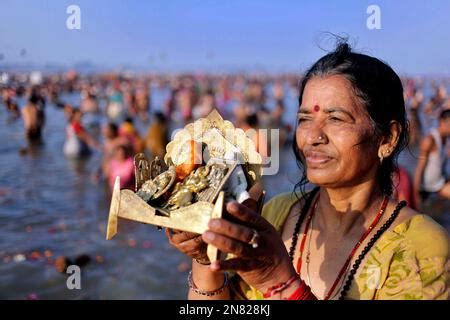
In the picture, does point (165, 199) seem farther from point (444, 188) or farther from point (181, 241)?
point (444, 188)

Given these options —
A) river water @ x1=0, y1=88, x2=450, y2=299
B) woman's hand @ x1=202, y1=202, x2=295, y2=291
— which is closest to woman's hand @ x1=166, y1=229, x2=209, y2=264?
woman's hand @ x1=202, y1=202, x2=295, y2=291

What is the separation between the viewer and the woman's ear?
2.17 metres

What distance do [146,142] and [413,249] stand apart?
973 centimetres

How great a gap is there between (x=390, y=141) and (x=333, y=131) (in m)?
0.34

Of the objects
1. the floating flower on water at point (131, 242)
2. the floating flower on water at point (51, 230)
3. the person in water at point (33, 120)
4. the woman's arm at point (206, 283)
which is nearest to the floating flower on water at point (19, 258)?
the floating flower on water at point (51, 230)

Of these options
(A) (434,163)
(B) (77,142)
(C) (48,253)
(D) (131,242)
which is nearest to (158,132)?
(B) (77,142)

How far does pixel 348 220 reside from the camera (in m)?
2.24

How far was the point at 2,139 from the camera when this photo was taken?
57.2 feet

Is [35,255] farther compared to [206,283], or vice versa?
[35,255]

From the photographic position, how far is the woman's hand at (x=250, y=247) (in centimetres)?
141

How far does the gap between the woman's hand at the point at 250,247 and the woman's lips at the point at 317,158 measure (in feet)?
1.80

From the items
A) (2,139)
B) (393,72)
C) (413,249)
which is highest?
(393,72)

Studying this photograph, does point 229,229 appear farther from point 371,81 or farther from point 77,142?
point 77,142
